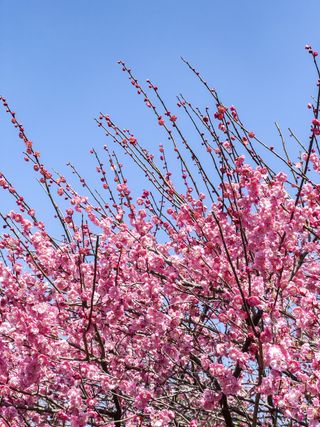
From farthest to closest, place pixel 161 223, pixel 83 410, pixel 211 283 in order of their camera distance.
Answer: pixel 161 223
pixel 211 283
pixel 83 410

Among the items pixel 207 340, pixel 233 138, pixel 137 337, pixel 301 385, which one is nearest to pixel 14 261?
pixel 137 337

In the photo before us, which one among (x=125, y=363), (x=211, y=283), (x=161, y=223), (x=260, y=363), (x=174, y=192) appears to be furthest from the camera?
(x=161, y=223)

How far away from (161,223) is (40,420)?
114 inches

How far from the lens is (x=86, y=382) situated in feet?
17.0

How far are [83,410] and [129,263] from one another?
1833 millimetres

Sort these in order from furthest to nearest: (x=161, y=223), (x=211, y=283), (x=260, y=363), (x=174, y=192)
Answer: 1. (x=161, y=223)
2. (x=174, y=192)
3. (x=211, y=283)
4. (x=260, y=363)

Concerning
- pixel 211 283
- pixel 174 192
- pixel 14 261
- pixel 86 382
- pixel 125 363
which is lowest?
pixel 86 382

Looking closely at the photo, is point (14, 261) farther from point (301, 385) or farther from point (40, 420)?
point (301, 385)

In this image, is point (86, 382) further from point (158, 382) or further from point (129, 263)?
point (129, 263)

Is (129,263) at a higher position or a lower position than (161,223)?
lower

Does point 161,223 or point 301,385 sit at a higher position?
point 161,223

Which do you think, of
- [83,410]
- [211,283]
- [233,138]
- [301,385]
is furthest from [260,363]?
[233,138]

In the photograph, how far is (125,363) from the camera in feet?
17.8

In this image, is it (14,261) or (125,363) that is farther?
(14,261)
